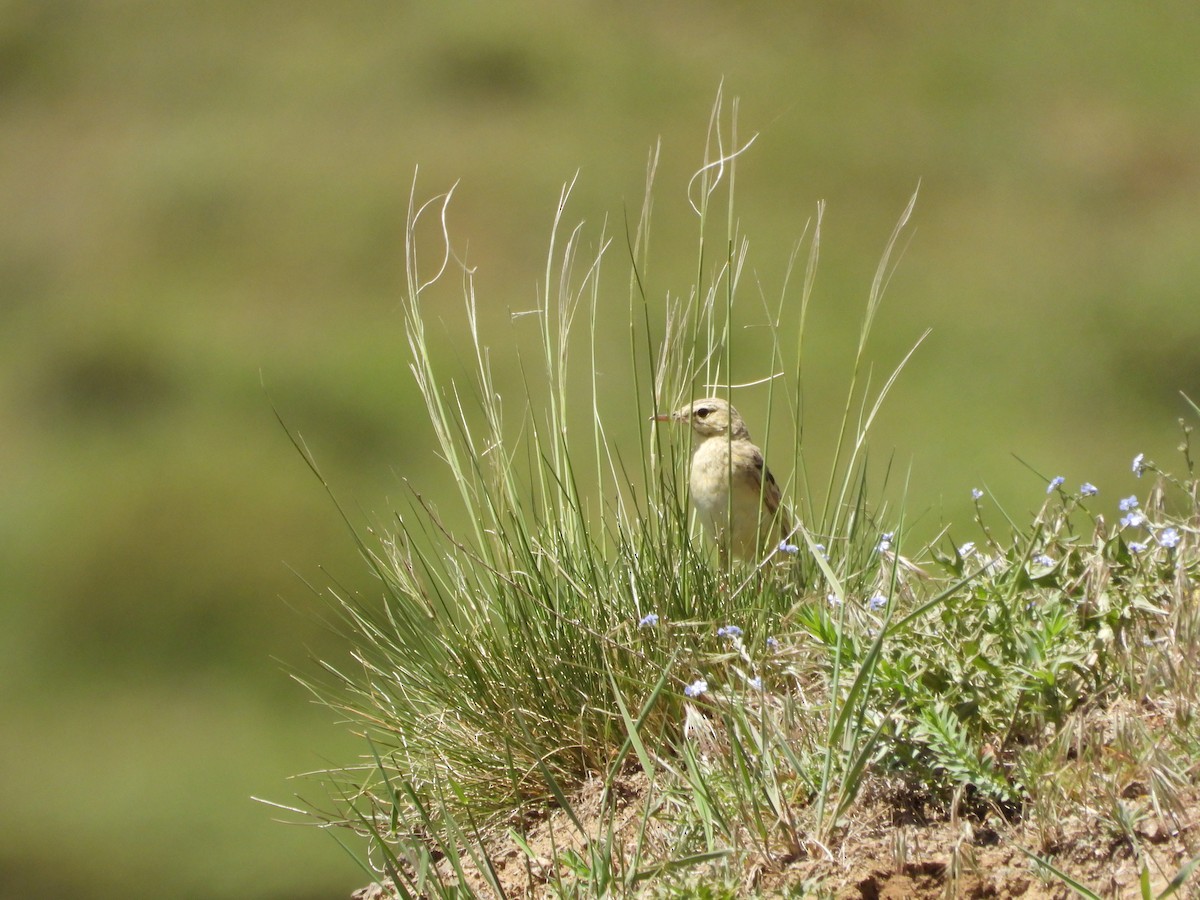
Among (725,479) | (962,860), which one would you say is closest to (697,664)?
A: (962,860)

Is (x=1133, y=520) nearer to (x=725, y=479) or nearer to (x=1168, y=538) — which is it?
(x=1168, y=538)

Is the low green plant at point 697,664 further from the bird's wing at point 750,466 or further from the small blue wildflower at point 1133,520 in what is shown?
the bird's wing at point 750,466

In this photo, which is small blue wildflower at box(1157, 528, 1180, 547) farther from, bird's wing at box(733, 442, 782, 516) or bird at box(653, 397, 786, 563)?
bird's wing at box(733, 442, 782, 516)

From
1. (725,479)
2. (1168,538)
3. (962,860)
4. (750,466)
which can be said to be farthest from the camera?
(750,466)

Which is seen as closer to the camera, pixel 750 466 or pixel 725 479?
pixel 725 479

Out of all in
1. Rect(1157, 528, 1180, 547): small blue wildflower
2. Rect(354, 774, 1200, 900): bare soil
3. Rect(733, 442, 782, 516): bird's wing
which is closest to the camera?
Rect(354, 774, 1200, 900): bare soil

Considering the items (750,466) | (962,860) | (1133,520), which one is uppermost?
(1133,520)

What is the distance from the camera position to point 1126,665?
1879mm

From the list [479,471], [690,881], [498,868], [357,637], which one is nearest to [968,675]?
[690,881]

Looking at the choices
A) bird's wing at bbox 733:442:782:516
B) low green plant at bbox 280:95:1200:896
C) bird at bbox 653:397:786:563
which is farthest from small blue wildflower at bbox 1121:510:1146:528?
bird's wing at bbox 733:442:782:516

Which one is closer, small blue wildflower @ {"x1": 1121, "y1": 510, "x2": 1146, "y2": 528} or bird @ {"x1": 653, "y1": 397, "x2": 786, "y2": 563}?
small blue wildflower @ {"x1": 1121, "y1": 510, "x2": 1146, "y2": 528}

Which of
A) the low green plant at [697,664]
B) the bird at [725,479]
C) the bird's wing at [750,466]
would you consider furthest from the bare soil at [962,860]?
the bird's wing at [750,466]

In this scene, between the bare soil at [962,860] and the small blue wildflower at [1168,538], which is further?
the small blue wildflower at [1168,538]

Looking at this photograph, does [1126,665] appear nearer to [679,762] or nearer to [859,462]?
[679,762]
